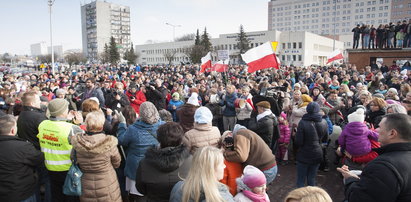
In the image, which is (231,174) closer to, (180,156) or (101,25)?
(180,156)

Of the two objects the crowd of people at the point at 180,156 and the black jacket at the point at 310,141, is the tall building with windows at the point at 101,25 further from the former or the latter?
the black jacket at the point at 310,141

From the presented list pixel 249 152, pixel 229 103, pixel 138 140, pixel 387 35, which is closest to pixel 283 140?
pixel 229 103

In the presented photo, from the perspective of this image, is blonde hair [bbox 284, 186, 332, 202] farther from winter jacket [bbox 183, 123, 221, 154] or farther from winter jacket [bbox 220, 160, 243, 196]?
winter jacket [bbox 183, 123, 221, 154]

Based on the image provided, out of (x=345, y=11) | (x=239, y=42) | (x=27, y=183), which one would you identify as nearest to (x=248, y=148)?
(x=27, y=183)

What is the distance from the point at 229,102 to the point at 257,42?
2827 inches

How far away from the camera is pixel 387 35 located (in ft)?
65.5

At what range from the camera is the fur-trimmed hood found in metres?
3.15

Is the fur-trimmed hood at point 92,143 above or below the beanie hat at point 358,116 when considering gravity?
below

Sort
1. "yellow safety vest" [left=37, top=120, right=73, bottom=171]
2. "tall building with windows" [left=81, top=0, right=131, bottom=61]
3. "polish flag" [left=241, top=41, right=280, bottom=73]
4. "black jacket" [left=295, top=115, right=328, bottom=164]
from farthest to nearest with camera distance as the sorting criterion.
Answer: "tall building with windows" [left=81, top=0, right=131, bottom=61], "polish flag" [left=241, top=41, right=280, bottom=73], "black jacket" [left=295, top=115, right=328, bottom=164], "yellow safety vest" [left=37, top=120, right=73, bottom=171]

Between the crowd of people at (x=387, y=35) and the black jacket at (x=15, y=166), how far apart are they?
73.5 ft

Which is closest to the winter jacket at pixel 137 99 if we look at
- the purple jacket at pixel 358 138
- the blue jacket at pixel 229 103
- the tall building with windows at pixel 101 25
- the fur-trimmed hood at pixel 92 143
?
the blue jacket at pixel 229 103

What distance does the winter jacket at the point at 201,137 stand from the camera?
138 inches

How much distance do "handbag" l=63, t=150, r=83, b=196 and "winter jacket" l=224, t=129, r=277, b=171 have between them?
5.89 ft

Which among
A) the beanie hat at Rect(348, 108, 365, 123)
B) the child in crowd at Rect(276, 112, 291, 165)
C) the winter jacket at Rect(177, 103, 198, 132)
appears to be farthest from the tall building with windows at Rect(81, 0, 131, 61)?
the beanie hat at Rect(348, 108, 365, 123)
